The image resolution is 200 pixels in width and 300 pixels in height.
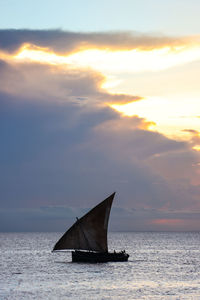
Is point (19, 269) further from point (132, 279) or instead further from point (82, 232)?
point (132, 279)

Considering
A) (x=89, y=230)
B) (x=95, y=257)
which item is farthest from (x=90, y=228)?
(x=95, y=257)

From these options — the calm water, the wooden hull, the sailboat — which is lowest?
the calm water

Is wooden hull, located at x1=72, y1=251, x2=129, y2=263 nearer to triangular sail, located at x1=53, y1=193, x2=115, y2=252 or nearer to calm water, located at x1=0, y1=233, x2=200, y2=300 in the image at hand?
calm water, located at x1=0, y1=233, x2=200, y2=300

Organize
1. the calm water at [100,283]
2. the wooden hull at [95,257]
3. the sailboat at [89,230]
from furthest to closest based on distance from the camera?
the wooden hull at [95,257]
the sailboat at [89,230]
the calm water at [100,283]

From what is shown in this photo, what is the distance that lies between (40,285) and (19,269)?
27.3 meters

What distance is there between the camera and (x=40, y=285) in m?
71.4

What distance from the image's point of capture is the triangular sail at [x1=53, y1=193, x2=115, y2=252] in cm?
9094

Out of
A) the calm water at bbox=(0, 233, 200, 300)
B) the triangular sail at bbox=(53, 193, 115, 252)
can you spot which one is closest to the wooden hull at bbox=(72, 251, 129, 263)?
the calm water at bbox=(0, 233, 200, 300)

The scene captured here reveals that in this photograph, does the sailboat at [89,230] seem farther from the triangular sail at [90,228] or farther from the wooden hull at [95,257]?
the wooden hull at [95,257]

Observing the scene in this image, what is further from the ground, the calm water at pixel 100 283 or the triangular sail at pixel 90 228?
the triangular sail at pixel 90 228

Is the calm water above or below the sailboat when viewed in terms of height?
below

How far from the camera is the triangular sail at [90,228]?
90938 millimetres

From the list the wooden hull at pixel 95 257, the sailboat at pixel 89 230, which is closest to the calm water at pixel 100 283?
the wooden hull at pixel 95 257

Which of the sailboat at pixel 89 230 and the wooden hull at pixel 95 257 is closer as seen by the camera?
the sailboat at pixel 89 230
